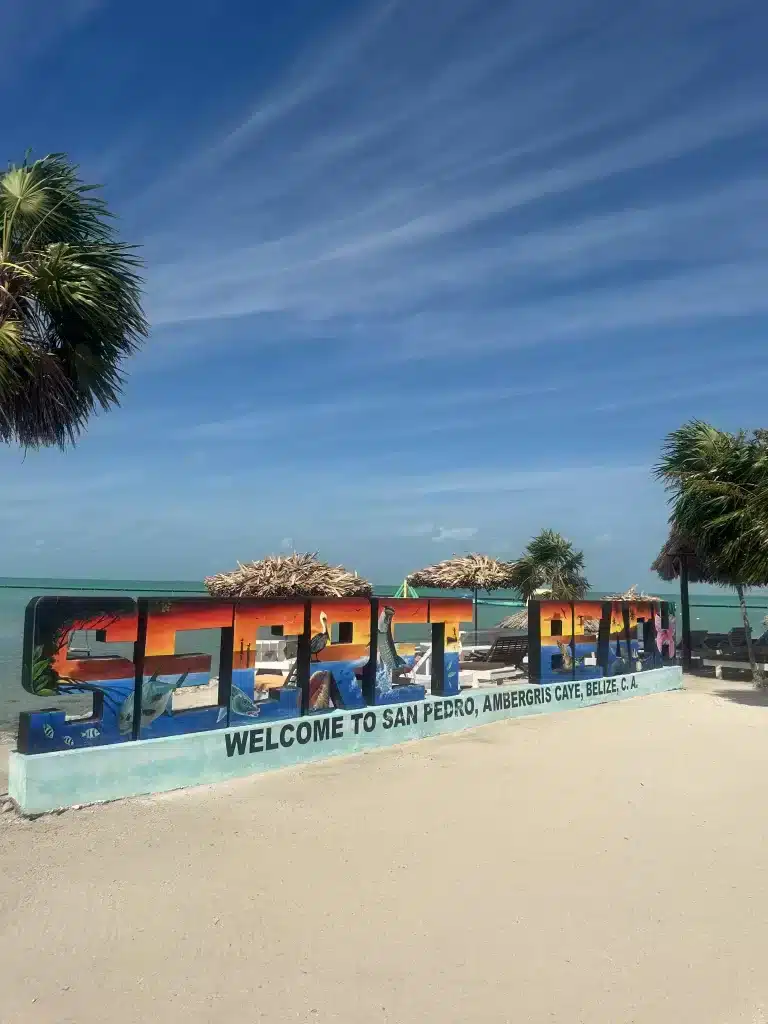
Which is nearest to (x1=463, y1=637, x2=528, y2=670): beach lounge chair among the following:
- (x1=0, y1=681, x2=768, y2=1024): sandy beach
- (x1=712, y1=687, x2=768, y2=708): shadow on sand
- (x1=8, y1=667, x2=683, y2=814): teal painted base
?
(x1=8, y1=667, x2=683, y2=814): teal painted base

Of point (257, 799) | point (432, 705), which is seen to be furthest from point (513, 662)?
point (257, 799)

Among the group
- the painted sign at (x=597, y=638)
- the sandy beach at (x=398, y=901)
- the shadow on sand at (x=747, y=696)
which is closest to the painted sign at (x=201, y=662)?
the sandy beach at (x=398, y=901)

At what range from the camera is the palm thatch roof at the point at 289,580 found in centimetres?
1446

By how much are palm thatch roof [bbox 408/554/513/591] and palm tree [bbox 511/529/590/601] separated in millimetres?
5312

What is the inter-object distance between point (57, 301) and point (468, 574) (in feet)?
39.6

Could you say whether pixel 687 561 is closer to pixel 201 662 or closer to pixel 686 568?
pixel 686 568

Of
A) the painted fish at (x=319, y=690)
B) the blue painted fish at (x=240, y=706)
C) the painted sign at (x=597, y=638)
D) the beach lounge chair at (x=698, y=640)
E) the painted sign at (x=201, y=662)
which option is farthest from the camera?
the beach lounge chair at (x=698, y=640)

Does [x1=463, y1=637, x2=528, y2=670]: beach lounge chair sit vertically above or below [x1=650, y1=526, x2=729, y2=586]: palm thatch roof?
below

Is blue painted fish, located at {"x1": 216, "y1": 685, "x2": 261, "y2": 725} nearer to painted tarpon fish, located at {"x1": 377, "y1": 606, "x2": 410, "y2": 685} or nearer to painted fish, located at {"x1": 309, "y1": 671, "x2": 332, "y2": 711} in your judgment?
painted fish, located at {"x1": 309, "y1": 671, "x2": 332, "y2": 711}

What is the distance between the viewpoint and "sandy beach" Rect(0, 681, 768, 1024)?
386 cm

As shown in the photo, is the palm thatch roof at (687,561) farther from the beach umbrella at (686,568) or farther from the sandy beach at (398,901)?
the sandy beach at (398,901)

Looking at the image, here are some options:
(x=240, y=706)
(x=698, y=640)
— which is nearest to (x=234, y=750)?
(x=240, y=706)

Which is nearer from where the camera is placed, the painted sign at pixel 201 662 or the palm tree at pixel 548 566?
the painted sign at pixel 201 662

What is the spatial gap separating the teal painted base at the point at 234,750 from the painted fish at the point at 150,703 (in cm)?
24
